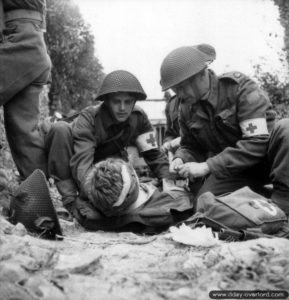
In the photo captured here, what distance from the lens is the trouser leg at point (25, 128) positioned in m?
4.00

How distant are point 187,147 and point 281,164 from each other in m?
1.13

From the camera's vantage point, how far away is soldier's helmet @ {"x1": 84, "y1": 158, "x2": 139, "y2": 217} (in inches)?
135

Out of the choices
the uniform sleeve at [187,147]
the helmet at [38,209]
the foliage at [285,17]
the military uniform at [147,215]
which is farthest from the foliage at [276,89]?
the helmet at [38,209]

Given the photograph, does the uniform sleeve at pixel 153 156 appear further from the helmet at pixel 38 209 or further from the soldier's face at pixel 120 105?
the helmet at pixel 38 209

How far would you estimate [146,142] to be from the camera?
14.8 ft

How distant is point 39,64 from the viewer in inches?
159

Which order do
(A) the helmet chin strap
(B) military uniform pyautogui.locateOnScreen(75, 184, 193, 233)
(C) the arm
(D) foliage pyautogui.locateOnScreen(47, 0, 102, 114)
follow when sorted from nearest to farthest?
(B) military uniform pyautogui.locateOnScreen(75, 184, 193, 233) < (A) the helmet chin strap < (C) the arm < (D) foliage pyautogui.locateOnScreen(47, 0, 102, 114)

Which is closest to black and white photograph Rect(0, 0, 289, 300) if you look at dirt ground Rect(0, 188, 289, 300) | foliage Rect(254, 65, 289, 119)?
dirt ground Rect(0, 188, 289, 300)

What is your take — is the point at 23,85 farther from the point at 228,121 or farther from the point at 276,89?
the point at 276,89

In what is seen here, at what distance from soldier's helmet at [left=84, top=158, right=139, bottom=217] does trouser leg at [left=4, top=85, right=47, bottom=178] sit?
2.42 feet

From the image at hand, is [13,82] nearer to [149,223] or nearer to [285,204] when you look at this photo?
[149,223]

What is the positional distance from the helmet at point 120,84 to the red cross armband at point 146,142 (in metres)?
0.38

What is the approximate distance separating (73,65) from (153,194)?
1305 cm

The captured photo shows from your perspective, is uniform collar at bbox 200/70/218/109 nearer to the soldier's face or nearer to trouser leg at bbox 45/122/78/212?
the soldier's face
